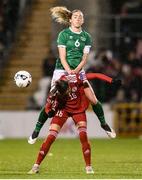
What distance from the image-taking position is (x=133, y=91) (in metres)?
27.0

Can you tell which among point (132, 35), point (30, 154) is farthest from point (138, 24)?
point (30, 154)

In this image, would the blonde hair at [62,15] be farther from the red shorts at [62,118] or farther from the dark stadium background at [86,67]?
the dark stadium background at [86,67]

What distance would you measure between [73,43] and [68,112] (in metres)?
1.09

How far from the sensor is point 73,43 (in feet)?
45.8

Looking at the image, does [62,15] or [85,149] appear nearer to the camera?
[85,149]

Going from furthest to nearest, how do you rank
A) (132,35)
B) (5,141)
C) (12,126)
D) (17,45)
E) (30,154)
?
(17,45) → (132,35) → (12,126) → (5,141) → (30,154)

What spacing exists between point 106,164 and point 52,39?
14.2m

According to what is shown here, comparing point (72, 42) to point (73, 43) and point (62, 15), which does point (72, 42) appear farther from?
point (62, 15)

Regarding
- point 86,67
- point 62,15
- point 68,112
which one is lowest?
point 86,67

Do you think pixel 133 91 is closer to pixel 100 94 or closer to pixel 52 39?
pixel 100 94

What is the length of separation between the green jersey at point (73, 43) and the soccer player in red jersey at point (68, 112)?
0.36 m

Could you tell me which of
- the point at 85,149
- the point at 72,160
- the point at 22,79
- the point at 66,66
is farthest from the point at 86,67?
the point at 85,149

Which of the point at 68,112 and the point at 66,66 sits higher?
the point at 66,66

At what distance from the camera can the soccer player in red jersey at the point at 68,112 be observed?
1373 cm
